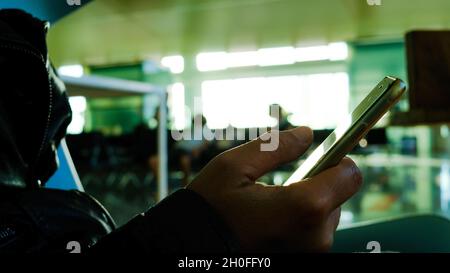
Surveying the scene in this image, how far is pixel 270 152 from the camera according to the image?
23cm

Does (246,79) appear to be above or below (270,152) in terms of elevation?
above

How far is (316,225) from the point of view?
21 centimetres

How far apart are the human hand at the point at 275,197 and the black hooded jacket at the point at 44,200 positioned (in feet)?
0.03

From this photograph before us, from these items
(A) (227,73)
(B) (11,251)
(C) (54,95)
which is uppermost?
(A) (227,73)

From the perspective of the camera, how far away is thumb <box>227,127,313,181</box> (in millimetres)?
227

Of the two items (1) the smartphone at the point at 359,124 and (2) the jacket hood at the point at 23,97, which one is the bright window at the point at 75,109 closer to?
(2) the jacket hood at the point at 23,97

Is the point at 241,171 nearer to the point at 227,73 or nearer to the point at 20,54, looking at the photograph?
the point at 20,54

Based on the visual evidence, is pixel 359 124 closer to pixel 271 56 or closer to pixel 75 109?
pixel 75 109

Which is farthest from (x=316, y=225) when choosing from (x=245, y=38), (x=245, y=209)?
(x=245, y=38)

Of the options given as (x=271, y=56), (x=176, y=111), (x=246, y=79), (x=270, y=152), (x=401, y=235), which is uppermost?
(x=271, y=56)

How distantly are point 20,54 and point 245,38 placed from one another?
206 inches

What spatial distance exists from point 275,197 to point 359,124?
0.07 meters

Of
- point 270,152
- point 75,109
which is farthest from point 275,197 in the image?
point 75,109

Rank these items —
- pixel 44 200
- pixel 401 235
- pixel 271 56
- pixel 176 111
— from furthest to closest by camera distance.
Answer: pixel 271 56 → pixel 176 111 → pixel 401 235 → pixel 44 200
